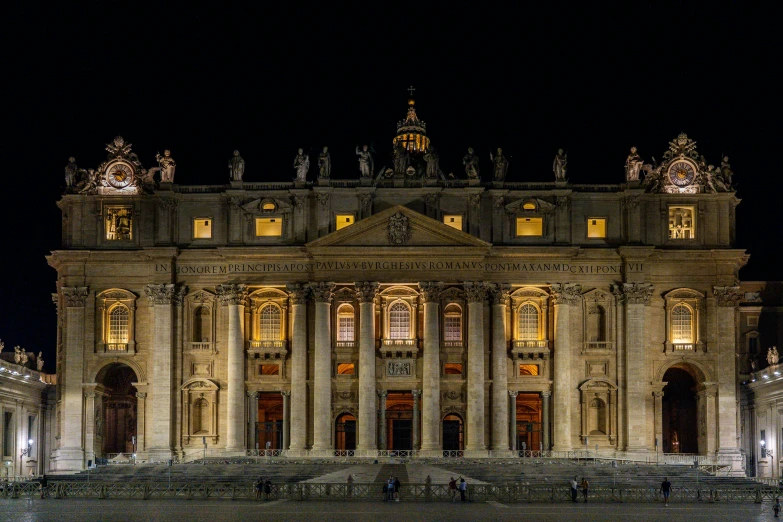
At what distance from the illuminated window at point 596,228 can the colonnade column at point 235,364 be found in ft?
84.9

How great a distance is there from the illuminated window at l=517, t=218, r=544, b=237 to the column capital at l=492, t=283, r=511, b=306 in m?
4.34

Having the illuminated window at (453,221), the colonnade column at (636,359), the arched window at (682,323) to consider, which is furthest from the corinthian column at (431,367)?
the arched window at (682,323)

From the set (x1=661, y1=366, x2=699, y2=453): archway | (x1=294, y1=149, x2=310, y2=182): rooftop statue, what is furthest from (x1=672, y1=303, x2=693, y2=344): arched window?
(x1=294, y1=149, x2=310, y2=182): rooftop statue

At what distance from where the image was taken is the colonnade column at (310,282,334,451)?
3696 inches

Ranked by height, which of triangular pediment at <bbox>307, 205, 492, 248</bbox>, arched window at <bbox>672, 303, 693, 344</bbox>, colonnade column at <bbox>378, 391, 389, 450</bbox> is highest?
triangular pediment at <bbox>307, 205, 492, 248</bbox>

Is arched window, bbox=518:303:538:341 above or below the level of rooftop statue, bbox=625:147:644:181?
below

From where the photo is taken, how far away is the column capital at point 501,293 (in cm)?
9519

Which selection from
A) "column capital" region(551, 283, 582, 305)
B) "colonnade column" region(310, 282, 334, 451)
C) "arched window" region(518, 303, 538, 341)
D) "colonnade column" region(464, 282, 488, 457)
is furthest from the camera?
"arched window" region(518, 303, 538, 341)

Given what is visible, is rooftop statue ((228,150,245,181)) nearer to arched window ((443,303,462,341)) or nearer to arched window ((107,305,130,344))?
arched window ((107,305,130,344))

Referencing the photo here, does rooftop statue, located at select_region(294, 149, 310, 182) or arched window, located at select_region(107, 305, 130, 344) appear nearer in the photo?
rooftop statue, located at select_region(294, 149, 310, 182)

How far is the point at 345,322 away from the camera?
96938 millimetres

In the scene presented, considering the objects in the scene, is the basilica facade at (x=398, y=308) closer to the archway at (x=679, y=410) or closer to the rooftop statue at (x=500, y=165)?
the rooftop statue at (x=500, y=165)

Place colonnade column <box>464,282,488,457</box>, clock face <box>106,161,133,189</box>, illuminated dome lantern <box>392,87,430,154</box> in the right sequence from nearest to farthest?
colonnade column <box>464,282,488,457</box>
clock face <box>106,161,133,189</box>
illuminated dome lantern <box>392,87,430,154</box>

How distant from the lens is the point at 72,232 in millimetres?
98000
